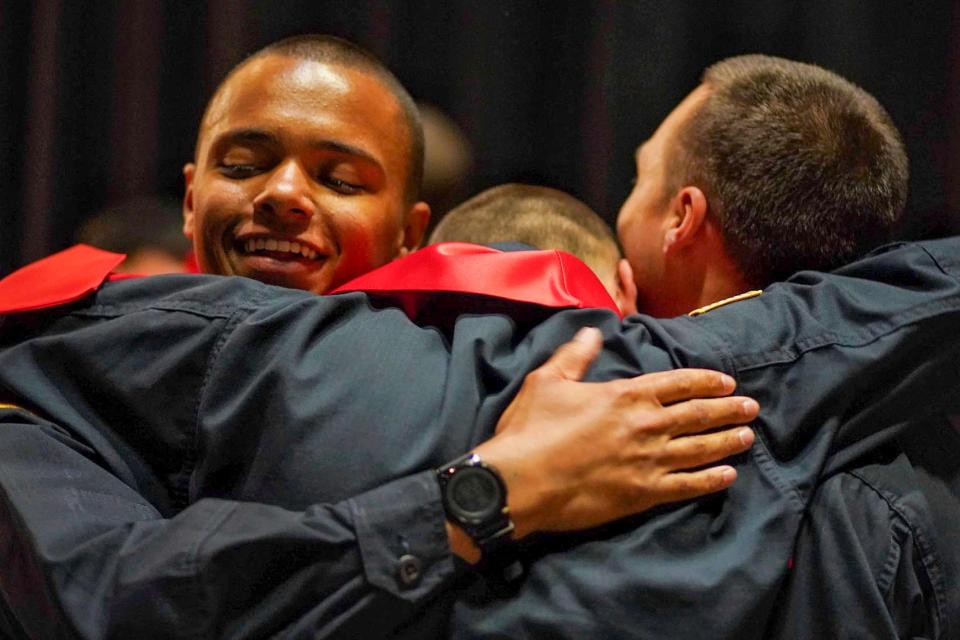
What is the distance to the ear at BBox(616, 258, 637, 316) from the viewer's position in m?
1.40

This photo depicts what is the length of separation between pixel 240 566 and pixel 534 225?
0.75m

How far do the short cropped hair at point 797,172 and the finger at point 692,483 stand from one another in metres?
0.37

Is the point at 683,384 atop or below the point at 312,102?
below

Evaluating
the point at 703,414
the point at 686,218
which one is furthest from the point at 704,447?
the point at 686,218

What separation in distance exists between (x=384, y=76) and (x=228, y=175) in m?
0.26

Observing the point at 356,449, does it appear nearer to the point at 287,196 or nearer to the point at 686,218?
the point at 287,196

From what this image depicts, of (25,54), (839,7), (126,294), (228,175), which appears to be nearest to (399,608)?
(126,294)

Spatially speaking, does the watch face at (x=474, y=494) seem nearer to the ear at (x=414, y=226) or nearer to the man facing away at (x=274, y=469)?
the man facing away at (x=274, y=469)

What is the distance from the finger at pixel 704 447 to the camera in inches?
38.4

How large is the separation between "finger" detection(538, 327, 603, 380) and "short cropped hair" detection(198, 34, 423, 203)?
1.65 ft

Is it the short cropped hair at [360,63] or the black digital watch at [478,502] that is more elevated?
the short cropped hair at [360,63]

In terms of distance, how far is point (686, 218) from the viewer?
1304 mm

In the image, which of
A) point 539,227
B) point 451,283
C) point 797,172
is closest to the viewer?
point 451,283

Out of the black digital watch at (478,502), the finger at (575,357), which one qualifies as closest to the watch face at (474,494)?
the black digital watch at (478,502)
